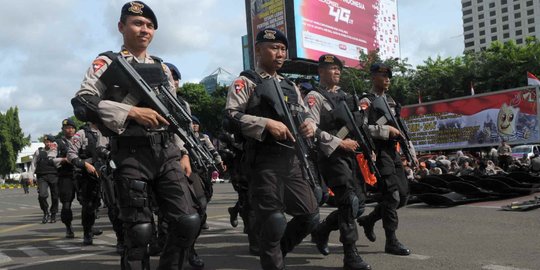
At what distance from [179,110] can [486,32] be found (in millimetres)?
163113

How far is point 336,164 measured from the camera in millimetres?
4770

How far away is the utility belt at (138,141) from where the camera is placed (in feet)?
11.2

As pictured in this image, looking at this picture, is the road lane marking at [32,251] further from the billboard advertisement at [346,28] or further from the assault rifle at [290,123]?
the billboard advertisement at [346,28]

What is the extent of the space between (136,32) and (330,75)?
2.10 meters

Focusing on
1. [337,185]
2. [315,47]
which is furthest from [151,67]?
[315,47]

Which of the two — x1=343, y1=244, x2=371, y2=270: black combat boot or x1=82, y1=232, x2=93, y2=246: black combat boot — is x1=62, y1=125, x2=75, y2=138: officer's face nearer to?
x1=82, y1=232, x2=93, y2=246: black combat boot

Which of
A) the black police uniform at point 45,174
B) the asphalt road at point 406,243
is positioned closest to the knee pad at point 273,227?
the asphalt road at point 406,243

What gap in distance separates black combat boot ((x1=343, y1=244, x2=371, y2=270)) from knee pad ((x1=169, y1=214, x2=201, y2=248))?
166 cm

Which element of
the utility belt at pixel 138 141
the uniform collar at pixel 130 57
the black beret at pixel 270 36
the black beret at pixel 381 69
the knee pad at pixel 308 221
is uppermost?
the black beret at pixel 270 36

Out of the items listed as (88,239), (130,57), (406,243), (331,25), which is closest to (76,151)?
(88,239)

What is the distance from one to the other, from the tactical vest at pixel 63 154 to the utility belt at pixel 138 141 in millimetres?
5168

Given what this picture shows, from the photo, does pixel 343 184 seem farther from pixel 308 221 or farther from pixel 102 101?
pixel 102 101

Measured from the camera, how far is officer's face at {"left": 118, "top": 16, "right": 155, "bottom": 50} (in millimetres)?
3619

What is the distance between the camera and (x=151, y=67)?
3568 millimetres
